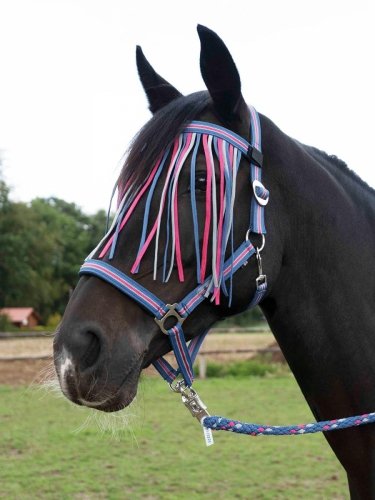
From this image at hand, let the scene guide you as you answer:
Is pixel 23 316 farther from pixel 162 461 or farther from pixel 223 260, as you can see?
pixel 223 260

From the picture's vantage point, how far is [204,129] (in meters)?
2.00

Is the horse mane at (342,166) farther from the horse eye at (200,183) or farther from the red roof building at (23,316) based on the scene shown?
the red roof building at (23,316)

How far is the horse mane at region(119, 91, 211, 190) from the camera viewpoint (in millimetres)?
1946

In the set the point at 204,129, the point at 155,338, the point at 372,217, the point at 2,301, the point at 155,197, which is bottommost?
the point at 2,301

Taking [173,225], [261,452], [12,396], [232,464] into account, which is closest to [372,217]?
[173,225]

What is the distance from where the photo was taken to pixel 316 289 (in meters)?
2.15

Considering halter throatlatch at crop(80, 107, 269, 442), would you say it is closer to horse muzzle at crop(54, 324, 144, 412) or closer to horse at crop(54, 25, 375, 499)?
horse at crop(54, 25, 375, 499)

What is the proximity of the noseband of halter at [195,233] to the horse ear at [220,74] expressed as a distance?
0.27ft

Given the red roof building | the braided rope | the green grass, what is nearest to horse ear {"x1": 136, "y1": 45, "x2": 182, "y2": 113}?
Answer: the braided rope

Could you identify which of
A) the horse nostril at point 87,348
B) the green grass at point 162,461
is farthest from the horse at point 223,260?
the green grass at point 162,461

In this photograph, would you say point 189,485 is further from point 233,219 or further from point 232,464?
point 233,219

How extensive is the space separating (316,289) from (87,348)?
0.89 metres

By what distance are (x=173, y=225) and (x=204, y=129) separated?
372 millimetres

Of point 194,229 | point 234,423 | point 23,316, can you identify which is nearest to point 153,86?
point 194,229
